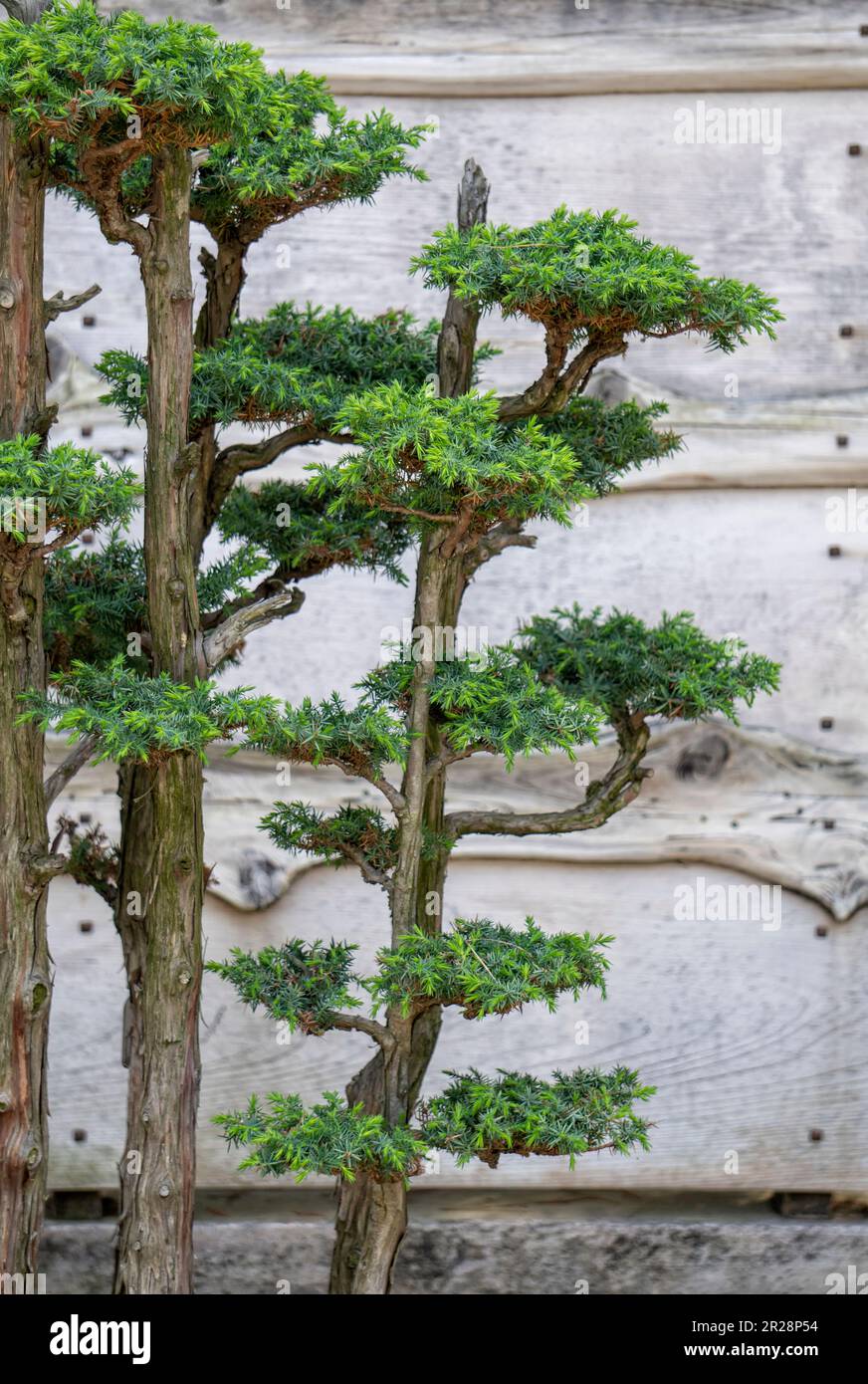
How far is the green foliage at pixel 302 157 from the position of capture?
1.97 metres

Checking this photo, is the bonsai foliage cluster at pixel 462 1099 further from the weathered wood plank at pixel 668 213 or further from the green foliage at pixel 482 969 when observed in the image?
the weathered wood plank at pixel 668 213

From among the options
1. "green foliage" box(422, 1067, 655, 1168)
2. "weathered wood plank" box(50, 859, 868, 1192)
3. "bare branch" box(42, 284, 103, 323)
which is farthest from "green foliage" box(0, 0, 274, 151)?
"weathered wood plank" box(50, 859, 868, 1192)

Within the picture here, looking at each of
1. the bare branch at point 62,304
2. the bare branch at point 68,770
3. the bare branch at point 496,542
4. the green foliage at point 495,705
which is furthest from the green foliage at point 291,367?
the bare branch at point 68,770

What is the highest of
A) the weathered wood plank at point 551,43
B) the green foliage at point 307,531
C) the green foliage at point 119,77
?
the weathered wood plank at point 551,43

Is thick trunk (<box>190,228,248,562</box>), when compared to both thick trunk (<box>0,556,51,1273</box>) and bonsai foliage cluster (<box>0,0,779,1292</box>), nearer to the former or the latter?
bonsai foliage cluster (<box>0,0,779,1292</box>)

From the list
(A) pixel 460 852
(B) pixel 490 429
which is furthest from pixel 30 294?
(A) pixel 460 852

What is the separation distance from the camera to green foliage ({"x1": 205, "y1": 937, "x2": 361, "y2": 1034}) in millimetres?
2039

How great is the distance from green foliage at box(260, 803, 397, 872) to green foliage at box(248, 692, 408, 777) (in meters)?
0.14

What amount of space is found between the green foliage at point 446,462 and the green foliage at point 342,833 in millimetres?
450
